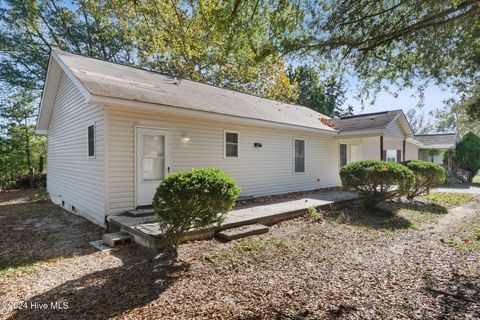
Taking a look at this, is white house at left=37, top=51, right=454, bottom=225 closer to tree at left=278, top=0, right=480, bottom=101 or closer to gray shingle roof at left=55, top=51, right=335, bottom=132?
gray shingle roof at left=55, top=51, right=335, bottom=132

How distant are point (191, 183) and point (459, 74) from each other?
6.40 m

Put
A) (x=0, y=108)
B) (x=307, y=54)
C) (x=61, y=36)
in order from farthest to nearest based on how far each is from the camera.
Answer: (x=61, y=36)
(x=0, y=108)
(x=307, y=54)

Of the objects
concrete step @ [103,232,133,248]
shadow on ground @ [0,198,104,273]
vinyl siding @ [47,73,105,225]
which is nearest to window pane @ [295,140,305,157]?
vinyl siding @ [47,73,105,225]

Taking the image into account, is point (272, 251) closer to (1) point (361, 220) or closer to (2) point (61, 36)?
(1) point (361, 220)

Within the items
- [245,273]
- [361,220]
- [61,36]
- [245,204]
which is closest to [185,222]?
[245,273]

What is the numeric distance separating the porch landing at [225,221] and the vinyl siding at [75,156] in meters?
0.95

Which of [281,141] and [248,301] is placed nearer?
[248,301]

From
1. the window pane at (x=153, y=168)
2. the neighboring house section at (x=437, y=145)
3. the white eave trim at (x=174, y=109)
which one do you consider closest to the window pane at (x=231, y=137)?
the white eave trim at (x=174, y=109)

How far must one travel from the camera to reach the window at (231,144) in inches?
335

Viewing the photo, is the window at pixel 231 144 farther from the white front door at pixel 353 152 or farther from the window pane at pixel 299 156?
the white front door at pixel 353 152

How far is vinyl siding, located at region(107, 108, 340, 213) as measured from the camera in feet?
20.2

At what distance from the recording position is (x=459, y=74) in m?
5.84

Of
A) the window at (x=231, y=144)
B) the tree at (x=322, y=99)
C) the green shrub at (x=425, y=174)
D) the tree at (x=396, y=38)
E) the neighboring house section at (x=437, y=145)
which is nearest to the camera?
the tree at (x=396, y=38)

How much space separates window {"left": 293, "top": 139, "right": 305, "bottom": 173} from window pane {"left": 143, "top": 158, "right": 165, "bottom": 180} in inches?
239
